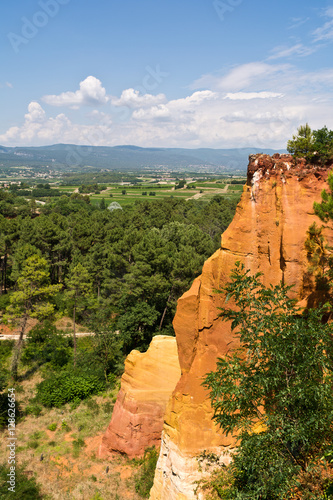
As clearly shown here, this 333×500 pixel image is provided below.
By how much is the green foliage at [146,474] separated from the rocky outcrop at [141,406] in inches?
19.5

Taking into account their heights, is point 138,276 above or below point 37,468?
above

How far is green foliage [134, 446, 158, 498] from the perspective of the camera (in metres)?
17.2

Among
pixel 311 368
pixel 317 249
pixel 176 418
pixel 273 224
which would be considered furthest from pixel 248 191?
pixel 176 418

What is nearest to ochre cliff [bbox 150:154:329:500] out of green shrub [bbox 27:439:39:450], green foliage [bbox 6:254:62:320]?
green shrub [bbox 27:439:39:450]

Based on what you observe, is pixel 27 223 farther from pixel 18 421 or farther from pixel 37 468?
pixel 37 468

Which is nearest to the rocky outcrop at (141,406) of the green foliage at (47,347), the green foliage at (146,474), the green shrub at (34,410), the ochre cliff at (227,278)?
the green foliage at (146,474)

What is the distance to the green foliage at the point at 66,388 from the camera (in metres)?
26.0

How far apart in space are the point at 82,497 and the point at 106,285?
22.5 metres

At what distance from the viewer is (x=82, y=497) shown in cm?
1689

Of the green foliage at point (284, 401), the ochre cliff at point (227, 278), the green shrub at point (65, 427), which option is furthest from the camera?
the green shrub at point (65, 427)

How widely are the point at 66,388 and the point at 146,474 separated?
38.4 feet

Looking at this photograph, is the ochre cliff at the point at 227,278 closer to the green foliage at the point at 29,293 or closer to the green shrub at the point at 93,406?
the green shrub at the point at 93,406

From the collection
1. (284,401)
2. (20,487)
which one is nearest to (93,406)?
(20,487)
